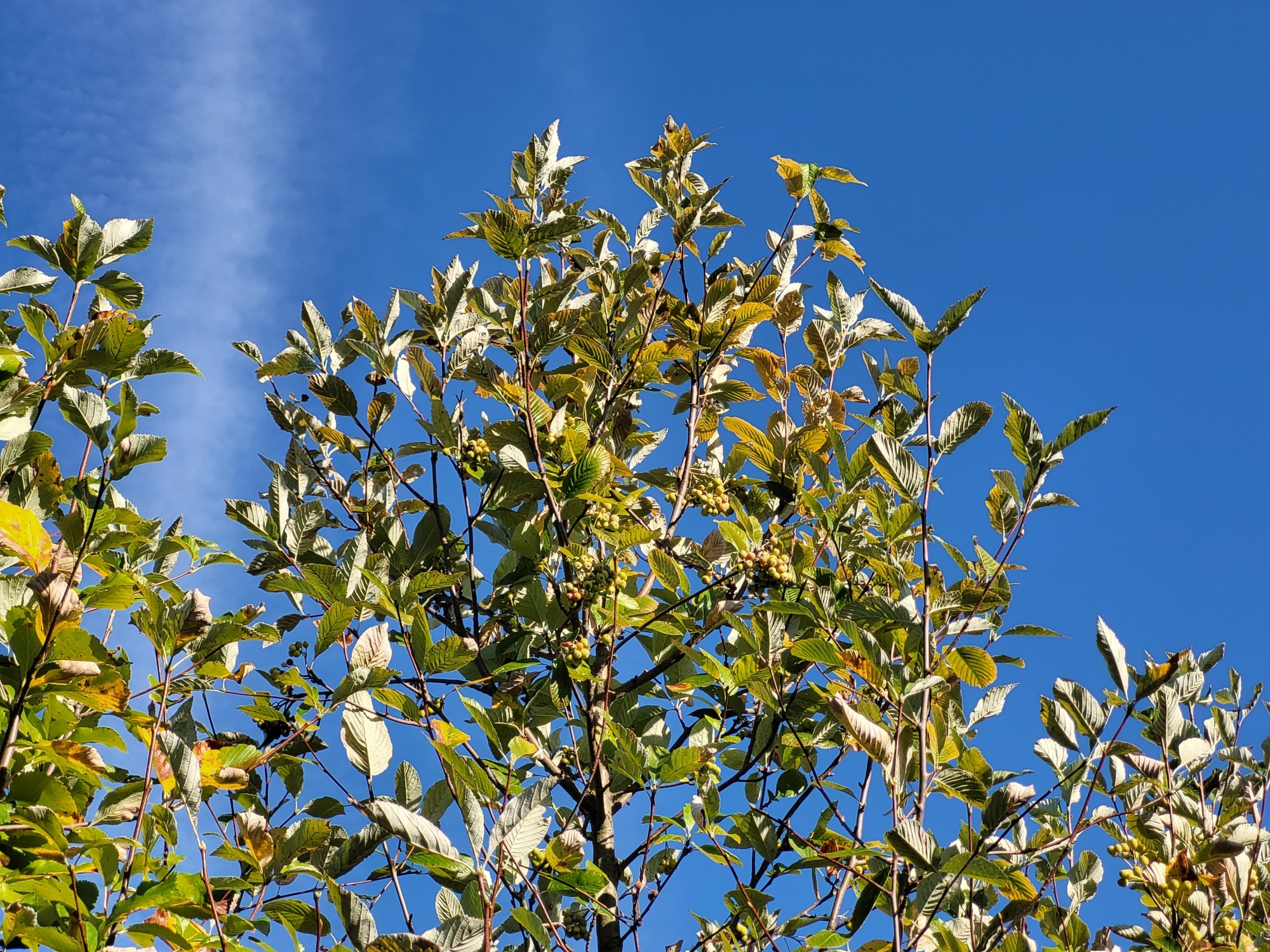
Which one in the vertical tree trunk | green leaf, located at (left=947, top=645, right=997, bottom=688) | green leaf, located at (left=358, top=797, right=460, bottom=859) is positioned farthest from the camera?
the vertical tree trunk

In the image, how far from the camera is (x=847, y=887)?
11.0ft

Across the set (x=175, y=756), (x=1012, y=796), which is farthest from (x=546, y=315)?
(x=1012, y=796)

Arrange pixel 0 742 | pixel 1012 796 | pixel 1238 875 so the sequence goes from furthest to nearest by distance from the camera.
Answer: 1. pixel 1238 875
2. pixel 1012 796
3. pixel 0 742

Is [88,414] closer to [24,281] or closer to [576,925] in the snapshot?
[24,281]

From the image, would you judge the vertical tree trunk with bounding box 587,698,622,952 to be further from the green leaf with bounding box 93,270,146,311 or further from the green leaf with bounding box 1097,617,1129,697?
the green leaf with bounding box 93,270,146,311

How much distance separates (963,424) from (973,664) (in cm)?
80

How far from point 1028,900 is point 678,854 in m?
1.30

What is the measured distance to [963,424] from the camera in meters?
2.78

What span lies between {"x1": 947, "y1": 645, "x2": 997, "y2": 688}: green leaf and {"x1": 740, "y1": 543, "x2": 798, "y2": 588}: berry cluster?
2.03ft

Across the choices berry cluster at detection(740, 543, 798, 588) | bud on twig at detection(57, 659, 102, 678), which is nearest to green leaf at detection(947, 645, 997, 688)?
berry cluster at detection(740, 543, 798, 588)

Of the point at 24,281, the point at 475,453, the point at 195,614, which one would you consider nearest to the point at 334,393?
the point at 475,453

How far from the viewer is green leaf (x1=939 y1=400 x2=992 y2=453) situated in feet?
9.05

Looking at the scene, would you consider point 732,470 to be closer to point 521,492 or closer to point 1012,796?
point 521,492

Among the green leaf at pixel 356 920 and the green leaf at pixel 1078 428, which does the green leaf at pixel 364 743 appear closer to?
the green leaf at pixel 356 920
